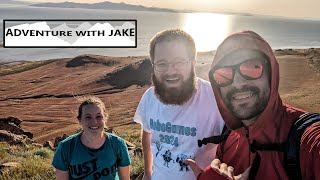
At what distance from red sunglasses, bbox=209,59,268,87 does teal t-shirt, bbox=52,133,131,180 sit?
6.95 feet

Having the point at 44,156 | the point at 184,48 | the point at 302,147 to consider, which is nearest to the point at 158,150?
the point at 184,48

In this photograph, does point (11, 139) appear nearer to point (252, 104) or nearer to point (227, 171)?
point (227, 171)

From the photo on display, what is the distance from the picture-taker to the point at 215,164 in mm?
2404

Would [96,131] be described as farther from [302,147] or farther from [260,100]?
[302,147]

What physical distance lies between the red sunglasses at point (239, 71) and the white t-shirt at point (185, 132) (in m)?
0.89

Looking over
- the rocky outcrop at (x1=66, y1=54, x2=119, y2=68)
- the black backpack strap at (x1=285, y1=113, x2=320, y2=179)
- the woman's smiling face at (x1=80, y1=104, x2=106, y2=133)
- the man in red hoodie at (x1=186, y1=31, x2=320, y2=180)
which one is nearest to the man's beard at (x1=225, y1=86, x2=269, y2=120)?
the man in red hoodie at (x1=186, y1=31, x2=320, y2=180)

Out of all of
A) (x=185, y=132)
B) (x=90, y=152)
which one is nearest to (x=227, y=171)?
(x=185, y=132)

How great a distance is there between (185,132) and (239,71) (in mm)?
1126

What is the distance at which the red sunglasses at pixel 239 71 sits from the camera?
2.20m

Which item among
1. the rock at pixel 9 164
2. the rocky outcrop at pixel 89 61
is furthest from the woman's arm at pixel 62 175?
the rocky outcrop at pixel 89 61

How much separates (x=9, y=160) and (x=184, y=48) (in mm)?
6792

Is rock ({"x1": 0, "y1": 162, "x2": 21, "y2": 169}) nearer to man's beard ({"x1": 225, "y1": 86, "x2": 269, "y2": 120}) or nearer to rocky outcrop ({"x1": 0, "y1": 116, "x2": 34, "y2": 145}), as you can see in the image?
rocky outcrop ({"x1": 0, "y1": 116, "x2": 34, "y2": 145})

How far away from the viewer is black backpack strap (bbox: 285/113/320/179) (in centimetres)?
197

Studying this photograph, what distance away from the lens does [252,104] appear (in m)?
2.21
